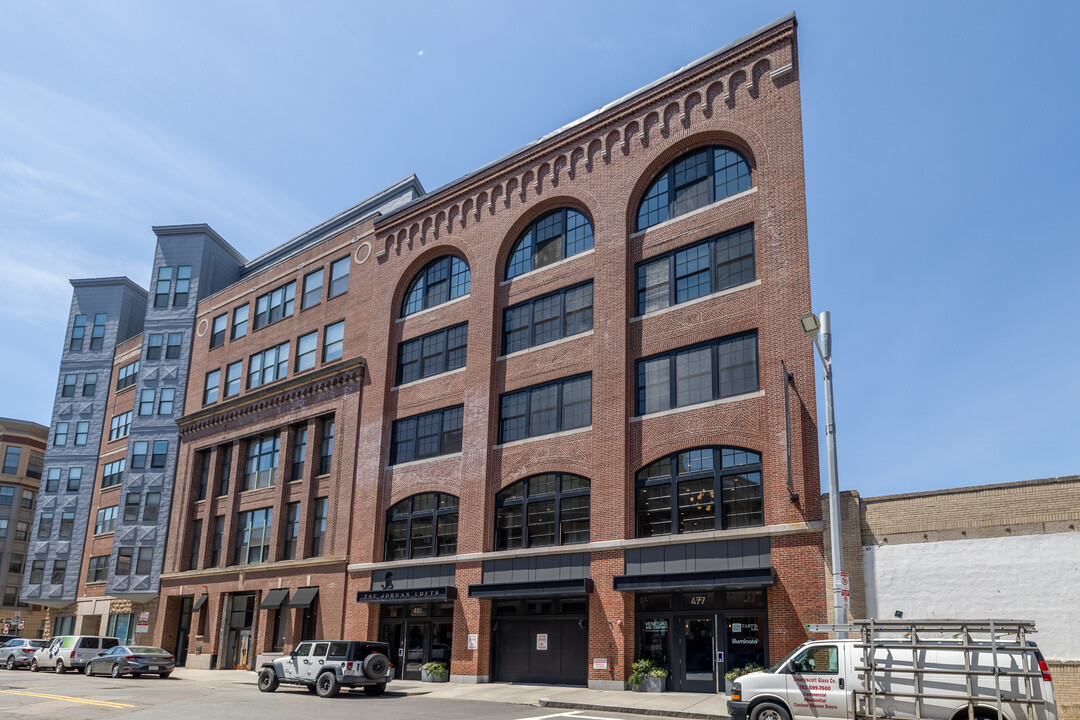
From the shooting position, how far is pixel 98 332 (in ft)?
200

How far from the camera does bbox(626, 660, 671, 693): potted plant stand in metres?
25.5

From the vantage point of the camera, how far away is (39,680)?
3312cm

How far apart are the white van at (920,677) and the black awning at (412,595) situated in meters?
16.7

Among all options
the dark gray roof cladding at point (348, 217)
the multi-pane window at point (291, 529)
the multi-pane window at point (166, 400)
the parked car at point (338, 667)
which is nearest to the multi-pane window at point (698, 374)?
the parked car at point (338, 667)

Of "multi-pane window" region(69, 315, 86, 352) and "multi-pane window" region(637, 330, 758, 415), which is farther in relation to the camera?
"multi-pane window" region(69, 315, 86, 352)

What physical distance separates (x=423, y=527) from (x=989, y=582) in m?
20.7

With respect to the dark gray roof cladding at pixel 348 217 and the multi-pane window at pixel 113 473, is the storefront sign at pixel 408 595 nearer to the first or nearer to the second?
the dark gray roof cladding at pixel 348 217

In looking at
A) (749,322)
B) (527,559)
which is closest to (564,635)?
(527,559)

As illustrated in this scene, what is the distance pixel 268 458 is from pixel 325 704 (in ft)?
74.5

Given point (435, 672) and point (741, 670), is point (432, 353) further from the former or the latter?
point (741, 670)

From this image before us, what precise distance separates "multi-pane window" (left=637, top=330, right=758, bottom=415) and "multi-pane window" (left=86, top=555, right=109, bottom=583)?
38.5 metres

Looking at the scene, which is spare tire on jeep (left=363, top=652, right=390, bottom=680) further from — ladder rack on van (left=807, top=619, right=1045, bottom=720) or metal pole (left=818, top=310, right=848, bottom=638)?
ladder rack on van (left=807, top=619, right=1045, bottom=720)

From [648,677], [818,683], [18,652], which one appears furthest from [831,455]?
[18,652]

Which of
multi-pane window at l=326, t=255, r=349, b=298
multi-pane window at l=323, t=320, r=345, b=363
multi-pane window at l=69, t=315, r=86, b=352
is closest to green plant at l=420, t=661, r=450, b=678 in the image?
multi-pane window at l=323, t=320, r=345, b=363
